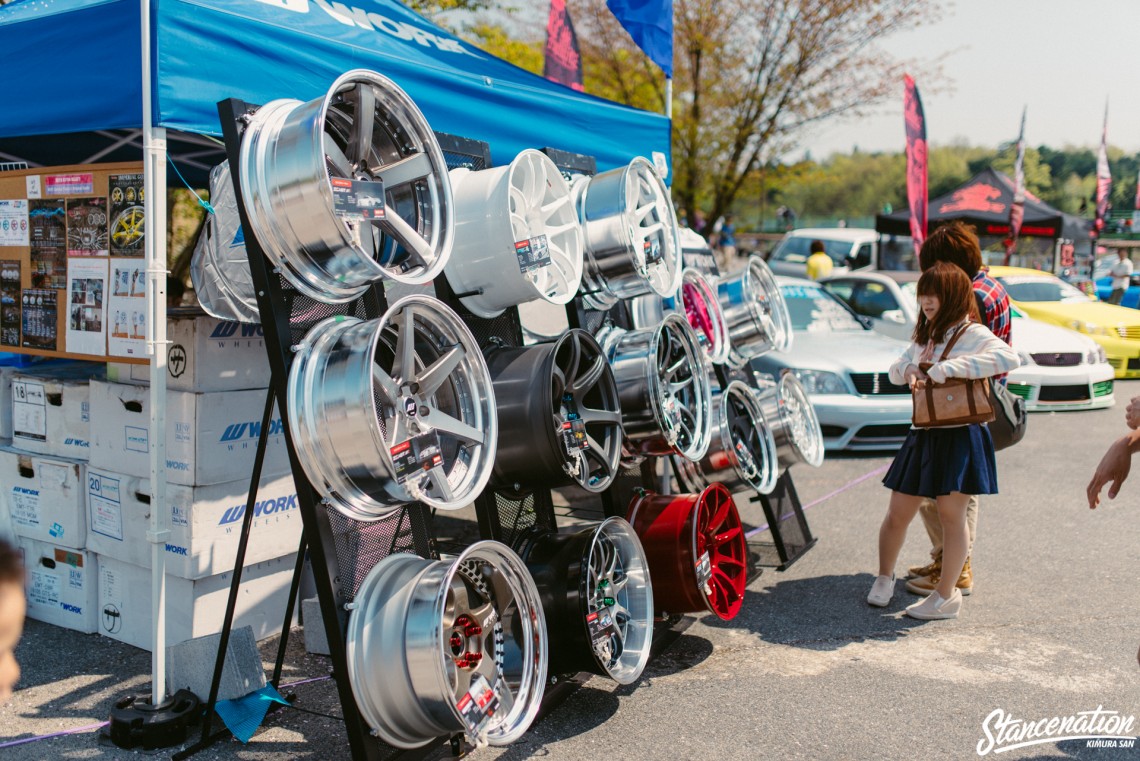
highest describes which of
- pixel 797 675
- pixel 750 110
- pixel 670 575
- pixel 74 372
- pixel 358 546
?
pixel 750 110

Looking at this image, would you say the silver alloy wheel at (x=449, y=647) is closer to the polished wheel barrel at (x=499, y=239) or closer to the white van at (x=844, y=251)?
the polished wheel barrel at (x=499, y=239)

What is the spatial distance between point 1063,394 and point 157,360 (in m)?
10.2

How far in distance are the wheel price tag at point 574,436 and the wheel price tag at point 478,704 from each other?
37.6 inches

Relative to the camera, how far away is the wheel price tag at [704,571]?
4.20 m

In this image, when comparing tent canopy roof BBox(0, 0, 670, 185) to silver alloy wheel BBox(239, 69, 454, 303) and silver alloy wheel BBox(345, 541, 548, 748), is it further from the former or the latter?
silver alloy wheel BBox(345, 541, 548, 748)

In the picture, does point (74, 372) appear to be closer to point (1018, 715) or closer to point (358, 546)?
point (358, 546)

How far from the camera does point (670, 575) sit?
13.8ft

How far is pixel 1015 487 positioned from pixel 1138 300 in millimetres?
13579

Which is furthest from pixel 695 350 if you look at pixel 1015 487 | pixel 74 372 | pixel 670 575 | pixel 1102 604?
pixel 1015 487

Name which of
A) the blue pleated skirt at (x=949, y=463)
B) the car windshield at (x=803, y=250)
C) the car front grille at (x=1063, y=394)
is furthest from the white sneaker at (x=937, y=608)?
the car windshield at (x=803, y=250)

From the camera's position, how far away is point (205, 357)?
4.12 m

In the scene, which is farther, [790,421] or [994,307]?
[790,421]

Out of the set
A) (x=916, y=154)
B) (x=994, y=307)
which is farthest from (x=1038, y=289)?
(x=994, y=307)

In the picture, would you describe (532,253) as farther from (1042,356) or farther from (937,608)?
(1042,356)
